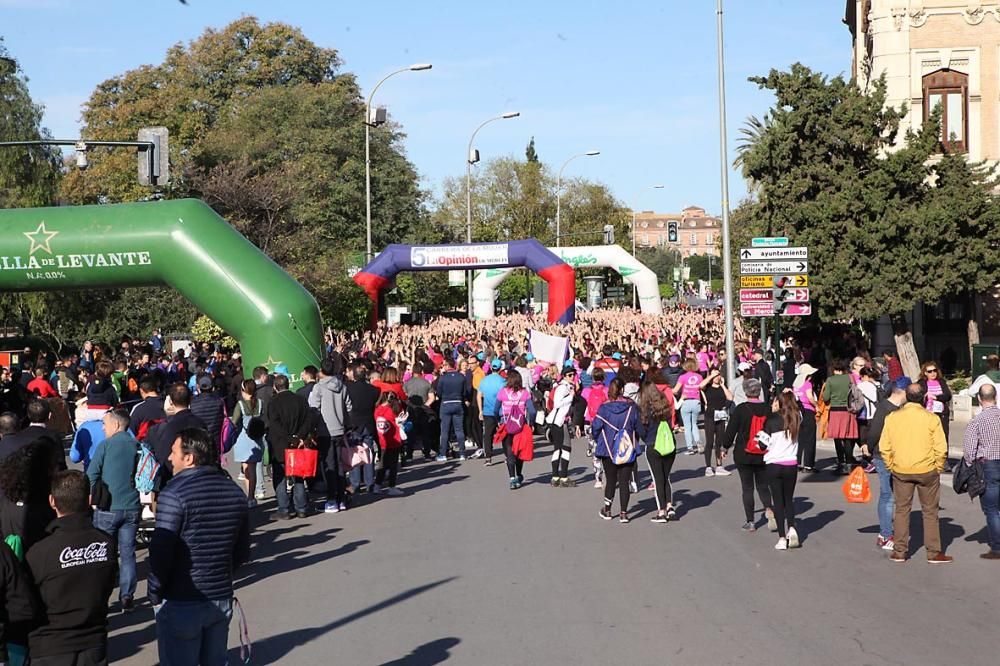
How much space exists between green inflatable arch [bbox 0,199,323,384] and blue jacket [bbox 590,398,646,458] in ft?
28.3

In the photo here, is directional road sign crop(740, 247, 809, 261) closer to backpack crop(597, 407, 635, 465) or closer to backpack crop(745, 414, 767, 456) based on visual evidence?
backpack crop(597, 407, 635, 465)

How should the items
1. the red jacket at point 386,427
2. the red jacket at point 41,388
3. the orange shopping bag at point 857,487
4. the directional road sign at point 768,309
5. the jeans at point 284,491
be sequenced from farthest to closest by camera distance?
the directional road sign at point 768,309 < the red jacket at point 41,388 < the red jacket at point 386,427 < the jeans at point 284,491 < the orange shopping bag at point 857,487

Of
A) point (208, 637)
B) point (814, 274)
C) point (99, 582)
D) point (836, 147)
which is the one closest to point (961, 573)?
point (208, 637)

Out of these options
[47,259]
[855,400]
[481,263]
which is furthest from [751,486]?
[481,263]

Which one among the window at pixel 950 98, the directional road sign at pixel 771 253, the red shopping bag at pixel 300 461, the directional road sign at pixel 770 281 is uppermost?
the window at pixel 950 98

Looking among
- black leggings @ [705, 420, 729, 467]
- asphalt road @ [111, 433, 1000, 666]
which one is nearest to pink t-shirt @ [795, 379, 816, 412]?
black leggings @ [705, 420, 729, 467]

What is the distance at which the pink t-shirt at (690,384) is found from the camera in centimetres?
1827

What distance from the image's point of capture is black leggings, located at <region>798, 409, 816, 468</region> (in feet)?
56.5

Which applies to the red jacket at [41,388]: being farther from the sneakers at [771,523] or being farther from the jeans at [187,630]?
the jeans at [187,630]

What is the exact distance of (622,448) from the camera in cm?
1366

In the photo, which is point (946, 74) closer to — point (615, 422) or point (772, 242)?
point (772, 242)

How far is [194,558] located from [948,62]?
33016mm

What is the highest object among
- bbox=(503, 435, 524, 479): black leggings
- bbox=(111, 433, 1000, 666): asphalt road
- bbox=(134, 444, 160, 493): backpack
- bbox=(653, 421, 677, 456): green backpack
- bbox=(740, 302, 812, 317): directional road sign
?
bbox=(740, 302, 812, 317): directional road sign

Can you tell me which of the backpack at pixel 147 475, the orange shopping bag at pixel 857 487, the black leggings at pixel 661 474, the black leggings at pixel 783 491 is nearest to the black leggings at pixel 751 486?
the black leggings at pixel 783 491
